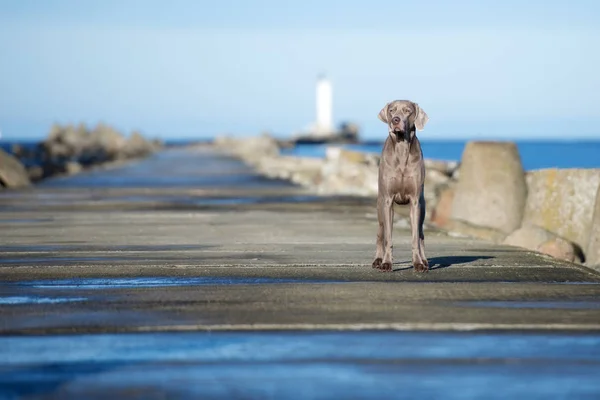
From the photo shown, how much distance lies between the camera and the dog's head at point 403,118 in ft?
26.9

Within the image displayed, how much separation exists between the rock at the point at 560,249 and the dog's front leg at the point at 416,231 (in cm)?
332

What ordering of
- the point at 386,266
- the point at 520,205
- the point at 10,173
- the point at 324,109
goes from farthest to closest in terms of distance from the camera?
the point at 324,109, the point at 10,173, the point at 520,205, the point at 386,266

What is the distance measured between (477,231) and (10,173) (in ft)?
51.5

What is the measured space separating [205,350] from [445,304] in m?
2.01

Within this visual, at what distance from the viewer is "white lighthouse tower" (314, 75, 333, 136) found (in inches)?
6088

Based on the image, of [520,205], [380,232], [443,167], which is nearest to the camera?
[380,232]

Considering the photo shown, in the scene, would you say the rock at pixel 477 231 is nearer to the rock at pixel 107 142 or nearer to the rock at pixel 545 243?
the rock at pixel 545 243

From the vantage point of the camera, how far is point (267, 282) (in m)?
8.23

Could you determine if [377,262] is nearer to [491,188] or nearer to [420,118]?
[420,118]

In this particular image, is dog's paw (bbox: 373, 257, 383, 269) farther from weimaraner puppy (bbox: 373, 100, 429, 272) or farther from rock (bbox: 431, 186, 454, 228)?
rock (bbox: 431, 186, 454, 228)

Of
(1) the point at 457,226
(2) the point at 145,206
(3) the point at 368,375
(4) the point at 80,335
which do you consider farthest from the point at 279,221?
(3) the point at 368,375

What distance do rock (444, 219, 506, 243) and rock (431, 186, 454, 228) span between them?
1063 millimetres

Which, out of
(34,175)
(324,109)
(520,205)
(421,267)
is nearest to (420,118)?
(421,267)

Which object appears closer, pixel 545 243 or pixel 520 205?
pixel 545 243
